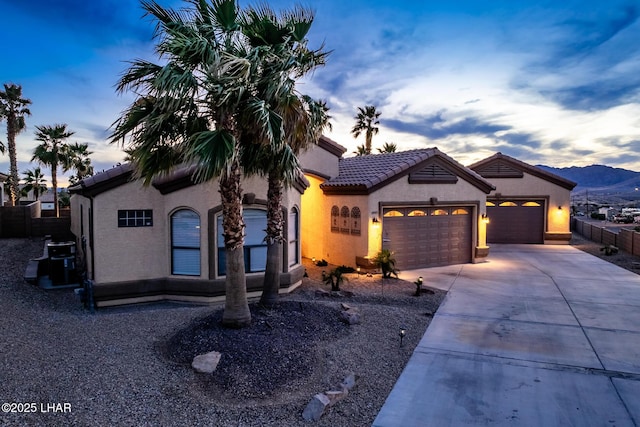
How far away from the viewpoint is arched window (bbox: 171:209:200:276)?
1102cm

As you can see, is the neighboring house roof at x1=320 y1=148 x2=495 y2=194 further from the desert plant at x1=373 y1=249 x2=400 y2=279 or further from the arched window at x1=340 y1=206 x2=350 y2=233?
the desert plant at x1=373 y1=249 x2=400 y2=279

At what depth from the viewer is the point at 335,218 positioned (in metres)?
16.8

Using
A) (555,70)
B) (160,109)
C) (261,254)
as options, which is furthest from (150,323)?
(555,70)

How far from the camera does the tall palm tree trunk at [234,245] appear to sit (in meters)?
7.51

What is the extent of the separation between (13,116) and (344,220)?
28.2 m

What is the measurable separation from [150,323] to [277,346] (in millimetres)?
3476

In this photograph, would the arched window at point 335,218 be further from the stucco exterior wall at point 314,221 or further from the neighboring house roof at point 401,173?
the neighboring house roof at point 401,173

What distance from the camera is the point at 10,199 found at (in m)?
30.3

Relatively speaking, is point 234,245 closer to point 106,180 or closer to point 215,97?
point 215,97

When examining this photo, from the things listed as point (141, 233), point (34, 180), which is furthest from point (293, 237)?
point (34, 180)

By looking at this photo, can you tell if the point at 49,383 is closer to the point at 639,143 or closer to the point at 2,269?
the point at 2,269

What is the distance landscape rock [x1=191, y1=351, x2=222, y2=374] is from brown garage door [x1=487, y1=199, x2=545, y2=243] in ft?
71.0

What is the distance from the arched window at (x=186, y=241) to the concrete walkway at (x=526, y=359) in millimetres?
6690

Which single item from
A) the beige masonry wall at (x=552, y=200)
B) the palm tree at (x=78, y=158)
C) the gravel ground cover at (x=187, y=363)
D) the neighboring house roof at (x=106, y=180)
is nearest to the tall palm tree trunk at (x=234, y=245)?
the gravel ground cover at (x=187, y=363)
